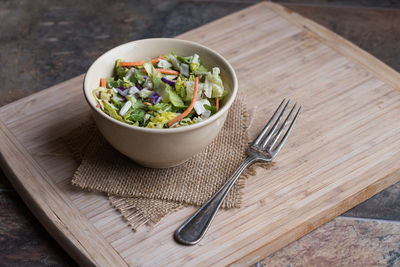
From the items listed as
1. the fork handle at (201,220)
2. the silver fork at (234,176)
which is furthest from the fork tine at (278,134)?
the fork handle at (201,220)

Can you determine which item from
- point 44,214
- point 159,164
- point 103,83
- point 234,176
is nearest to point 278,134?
point 234,176

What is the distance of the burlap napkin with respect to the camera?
4.17 feet

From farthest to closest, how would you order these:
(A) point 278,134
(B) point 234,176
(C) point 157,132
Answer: (A) point 278,134 → (B) point 234,176 → (C) point 157,132

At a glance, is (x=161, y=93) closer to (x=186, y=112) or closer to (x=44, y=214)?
(x=186, y=112)

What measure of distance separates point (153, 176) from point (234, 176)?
0.71 ft

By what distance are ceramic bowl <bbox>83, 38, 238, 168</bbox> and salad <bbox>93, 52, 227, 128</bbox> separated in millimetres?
26

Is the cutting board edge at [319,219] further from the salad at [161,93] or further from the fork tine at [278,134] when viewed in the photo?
the salad at [161,93]

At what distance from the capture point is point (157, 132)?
1188 mm

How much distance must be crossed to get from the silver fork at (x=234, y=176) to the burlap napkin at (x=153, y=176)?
0.02 m

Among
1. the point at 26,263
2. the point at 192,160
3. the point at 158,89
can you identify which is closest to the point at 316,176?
the point at 192,160

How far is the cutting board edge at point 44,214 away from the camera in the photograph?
117 cm

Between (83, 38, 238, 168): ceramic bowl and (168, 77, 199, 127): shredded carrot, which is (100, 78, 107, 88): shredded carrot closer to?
(83, 38, 238, 168): ceramic bowl

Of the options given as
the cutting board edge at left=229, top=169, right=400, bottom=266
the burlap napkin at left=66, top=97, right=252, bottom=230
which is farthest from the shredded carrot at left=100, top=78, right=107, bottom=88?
the cutting board edge at left=229, top=169, right=400, bottom=266

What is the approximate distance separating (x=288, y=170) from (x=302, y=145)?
0.11 m
